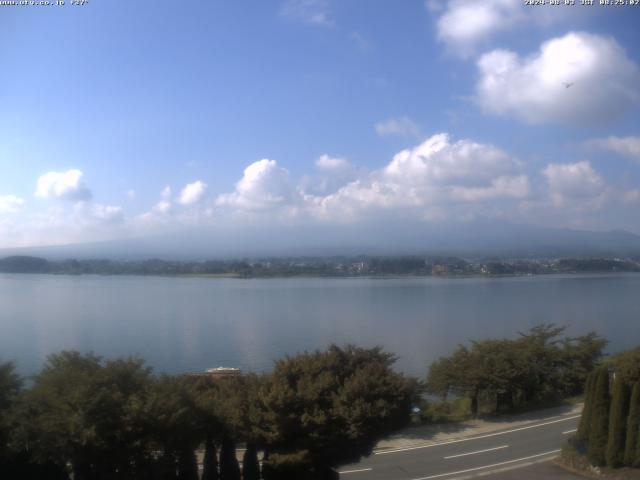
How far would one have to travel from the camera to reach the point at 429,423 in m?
11.0

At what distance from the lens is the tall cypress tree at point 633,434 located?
6.99m

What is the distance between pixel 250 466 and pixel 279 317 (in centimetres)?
2453

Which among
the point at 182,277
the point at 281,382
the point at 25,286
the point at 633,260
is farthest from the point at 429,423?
the point at 633,260

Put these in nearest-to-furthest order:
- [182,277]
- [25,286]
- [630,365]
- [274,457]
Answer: [274,457] < [630,365] < [25,286] < [182,277]

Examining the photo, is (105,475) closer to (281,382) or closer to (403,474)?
(281,382)

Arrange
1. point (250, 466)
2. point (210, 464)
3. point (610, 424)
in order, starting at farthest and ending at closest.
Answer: point (610, 424)
point (250, 466)
point (210, 464)

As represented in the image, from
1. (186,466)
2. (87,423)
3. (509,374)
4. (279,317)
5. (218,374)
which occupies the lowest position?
(279,317)

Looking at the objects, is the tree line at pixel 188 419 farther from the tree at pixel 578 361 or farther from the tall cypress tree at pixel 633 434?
the tree at pixel 578 361

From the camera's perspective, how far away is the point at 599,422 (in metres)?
7.31

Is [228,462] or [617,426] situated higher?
[617,426]

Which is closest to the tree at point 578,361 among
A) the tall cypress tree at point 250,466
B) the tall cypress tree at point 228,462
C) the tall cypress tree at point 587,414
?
the tall cypress tree at point 587,414

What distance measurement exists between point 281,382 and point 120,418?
205 centimetres

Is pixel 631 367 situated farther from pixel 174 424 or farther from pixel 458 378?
pixel 174 424


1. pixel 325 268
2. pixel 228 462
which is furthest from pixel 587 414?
pixel 325 268
